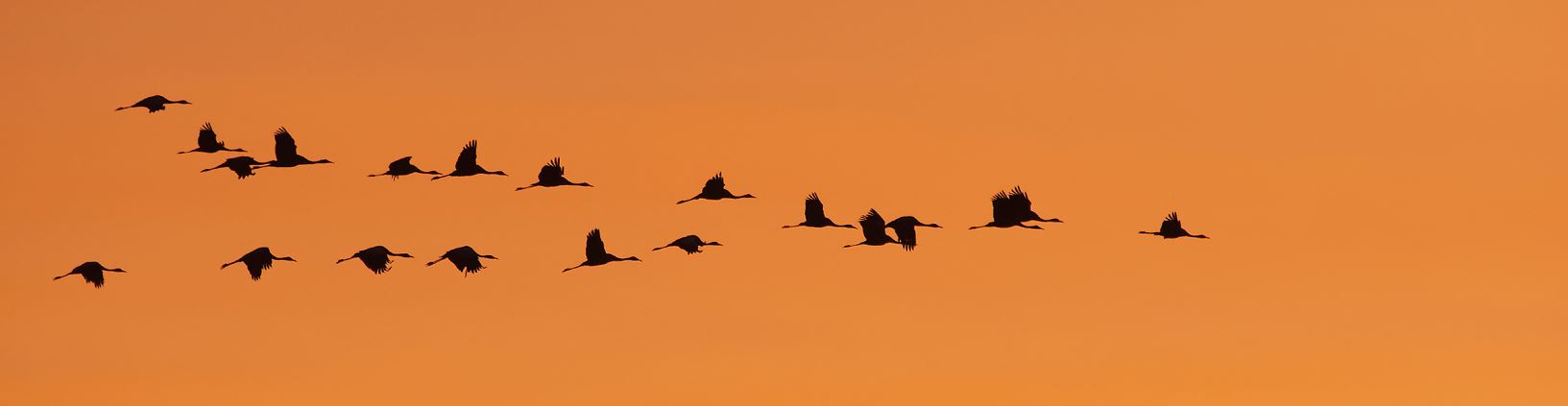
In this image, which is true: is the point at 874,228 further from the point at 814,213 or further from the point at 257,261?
the point at 257,261

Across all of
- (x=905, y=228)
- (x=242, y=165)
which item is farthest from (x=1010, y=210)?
(x=242, y=165)

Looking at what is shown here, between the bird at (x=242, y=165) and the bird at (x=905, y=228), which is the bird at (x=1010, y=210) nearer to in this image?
the bird at (x=905, y=228)

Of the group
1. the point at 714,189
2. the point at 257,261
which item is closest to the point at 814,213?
the point at 714,189

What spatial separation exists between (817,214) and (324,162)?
1448 centimetres

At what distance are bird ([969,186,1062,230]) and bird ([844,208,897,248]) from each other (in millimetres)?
3563

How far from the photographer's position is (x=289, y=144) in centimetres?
8238

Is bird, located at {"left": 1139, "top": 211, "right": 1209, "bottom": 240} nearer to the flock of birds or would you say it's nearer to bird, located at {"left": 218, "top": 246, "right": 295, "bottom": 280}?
the flock of birds

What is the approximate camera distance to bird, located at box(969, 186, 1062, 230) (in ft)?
269

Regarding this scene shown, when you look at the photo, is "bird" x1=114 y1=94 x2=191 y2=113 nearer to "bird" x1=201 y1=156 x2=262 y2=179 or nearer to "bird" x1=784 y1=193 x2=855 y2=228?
"bird" x1=201 y1=156 x2=262 y2=179

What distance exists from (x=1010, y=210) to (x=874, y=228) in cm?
453

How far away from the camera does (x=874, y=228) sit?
8019cm

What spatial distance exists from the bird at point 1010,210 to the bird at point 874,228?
11.7ft

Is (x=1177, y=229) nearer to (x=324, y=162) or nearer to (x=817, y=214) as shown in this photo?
(x=817, y=214)

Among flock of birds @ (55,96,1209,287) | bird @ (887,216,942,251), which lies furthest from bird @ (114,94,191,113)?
bird @ (887,216,942,251)
